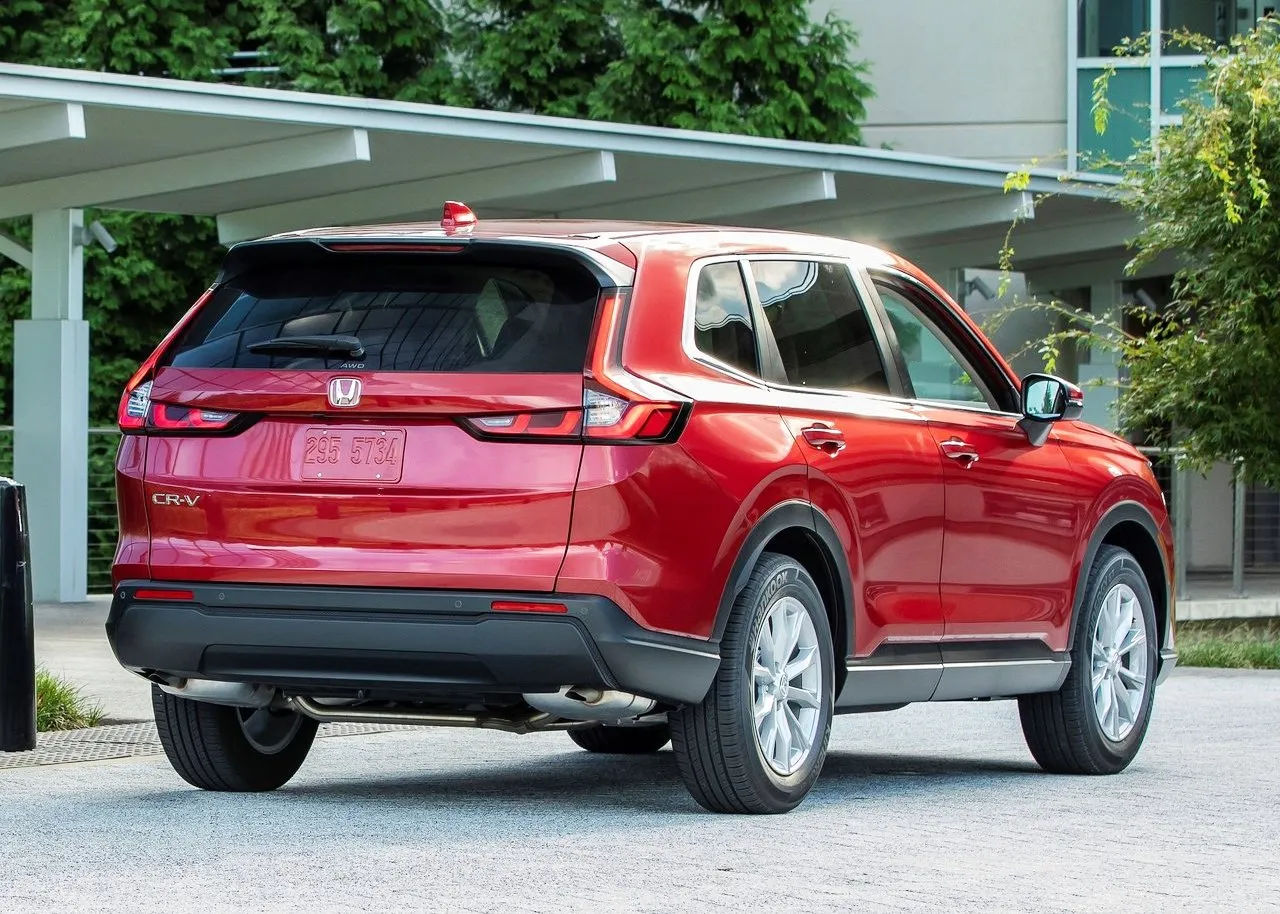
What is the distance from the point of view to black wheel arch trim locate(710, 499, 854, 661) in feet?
23.4

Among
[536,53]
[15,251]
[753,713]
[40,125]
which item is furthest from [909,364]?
[536,53]

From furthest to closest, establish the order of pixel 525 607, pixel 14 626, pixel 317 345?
1. pixel 14 626
2. pixel 317 345
3. pixel 525 607

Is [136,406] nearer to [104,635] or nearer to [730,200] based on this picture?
[104,635]

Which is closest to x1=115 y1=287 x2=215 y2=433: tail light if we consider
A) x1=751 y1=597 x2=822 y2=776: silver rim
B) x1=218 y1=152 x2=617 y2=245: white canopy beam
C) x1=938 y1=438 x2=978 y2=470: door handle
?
x1=751 y1=597 x2=822 y2=776: silver rim

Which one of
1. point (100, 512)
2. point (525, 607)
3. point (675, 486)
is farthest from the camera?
point (100, 512)

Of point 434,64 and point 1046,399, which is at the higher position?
point 434,64

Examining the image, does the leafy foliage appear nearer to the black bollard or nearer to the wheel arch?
the black bollard

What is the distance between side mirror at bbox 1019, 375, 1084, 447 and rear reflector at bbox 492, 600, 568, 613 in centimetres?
262

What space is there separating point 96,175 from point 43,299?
1.18 m

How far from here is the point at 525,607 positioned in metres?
6.81

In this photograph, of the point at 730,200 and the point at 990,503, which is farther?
the point at 730,200

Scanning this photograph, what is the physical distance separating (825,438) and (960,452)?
0.93 m

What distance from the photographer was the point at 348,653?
22.8 ft

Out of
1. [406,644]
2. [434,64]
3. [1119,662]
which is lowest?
[1119,662]
